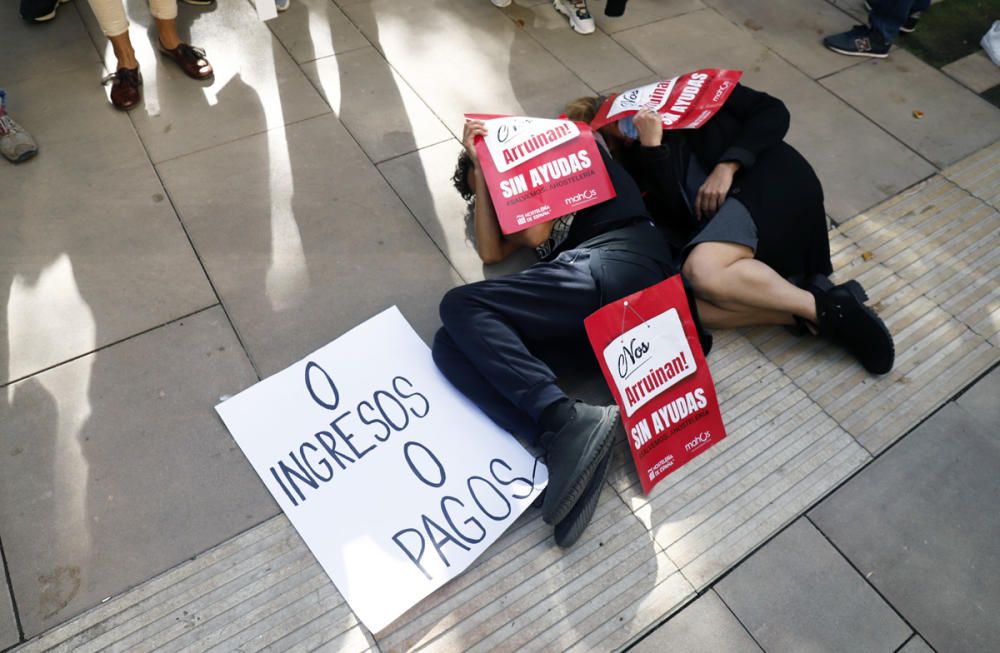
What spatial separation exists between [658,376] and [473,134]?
102cm

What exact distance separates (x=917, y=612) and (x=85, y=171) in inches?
122

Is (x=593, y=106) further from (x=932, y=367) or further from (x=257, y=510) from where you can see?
(x=257, y=510)

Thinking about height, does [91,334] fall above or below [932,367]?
above

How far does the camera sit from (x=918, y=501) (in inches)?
90.0

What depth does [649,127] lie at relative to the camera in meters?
2.55

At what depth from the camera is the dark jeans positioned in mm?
3846

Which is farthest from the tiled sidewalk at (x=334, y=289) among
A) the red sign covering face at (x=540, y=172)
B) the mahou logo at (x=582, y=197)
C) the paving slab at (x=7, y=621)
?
the mahou logo at (x=582, y=197)

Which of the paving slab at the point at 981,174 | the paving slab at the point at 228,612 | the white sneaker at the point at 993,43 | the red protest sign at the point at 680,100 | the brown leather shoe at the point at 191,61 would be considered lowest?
the paving slab at the point at 981,174

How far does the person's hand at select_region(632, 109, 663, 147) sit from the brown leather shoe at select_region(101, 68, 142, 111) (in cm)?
200

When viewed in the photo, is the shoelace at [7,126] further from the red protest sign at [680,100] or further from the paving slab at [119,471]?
the red protest sign at [680,100]

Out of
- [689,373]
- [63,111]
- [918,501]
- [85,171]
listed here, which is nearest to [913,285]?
[918,501]

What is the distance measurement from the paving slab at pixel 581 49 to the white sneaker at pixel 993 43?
1.93 meters

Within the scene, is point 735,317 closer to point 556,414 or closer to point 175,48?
point 556,414

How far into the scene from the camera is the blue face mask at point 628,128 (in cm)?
265
